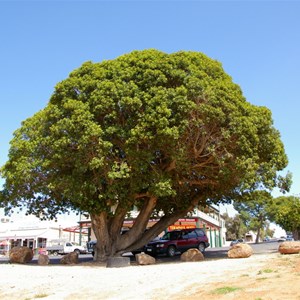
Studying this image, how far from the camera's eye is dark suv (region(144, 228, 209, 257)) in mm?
25703

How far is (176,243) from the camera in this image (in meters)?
25.9

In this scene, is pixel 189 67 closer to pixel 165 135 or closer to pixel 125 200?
pixel 165 135

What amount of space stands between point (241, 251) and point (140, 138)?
24.4 ft

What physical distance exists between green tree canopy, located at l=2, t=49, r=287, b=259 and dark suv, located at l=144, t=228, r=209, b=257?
3.89 m

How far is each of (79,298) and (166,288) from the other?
88.7 inches

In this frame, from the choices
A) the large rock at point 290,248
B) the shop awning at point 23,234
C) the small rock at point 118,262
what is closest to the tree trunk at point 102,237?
the small rock at point 118,262

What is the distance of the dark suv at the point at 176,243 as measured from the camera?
84.3ft

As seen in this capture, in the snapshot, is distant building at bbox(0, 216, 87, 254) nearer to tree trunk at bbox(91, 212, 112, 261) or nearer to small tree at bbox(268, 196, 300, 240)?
small tree at bbox(268, 196, 300, 240)

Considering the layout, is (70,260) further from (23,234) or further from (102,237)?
(23,234)

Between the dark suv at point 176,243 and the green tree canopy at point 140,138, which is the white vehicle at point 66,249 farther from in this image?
the green tree canopy at point 140,138

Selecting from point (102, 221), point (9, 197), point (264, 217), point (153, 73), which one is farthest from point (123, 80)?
point (264, 217)

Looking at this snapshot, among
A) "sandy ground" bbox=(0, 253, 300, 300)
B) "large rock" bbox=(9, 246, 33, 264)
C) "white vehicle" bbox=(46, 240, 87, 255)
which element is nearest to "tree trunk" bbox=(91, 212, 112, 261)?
"large rock" bbox=(9, 246, 33, 264)

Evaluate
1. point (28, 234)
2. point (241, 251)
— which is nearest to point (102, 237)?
point (241, 251)

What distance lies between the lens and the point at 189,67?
63.1ft
